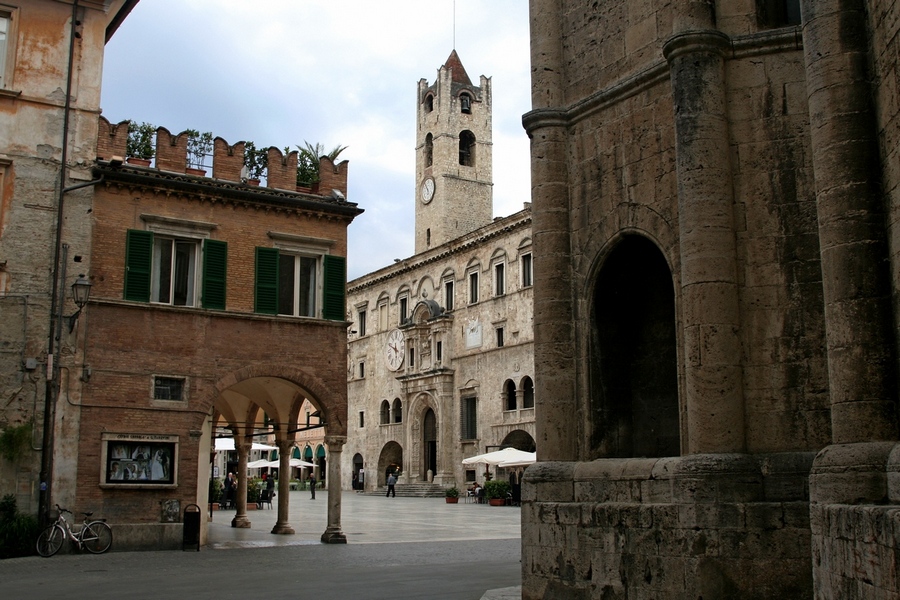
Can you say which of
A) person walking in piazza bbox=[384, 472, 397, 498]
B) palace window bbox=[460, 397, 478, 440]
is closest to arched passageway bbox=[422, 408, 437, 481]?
person walking in piazza bbox=[384, 472, 397, 498]

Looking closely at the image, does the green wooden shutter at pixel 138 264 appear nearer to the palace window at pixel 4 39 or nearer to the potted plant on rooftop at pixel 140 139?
the palace window at pixel 4 39

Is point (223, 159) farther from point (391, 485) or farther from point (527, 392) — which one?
point (391, 485)

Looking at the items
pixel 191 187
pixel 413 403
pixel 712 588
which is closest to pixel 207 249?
pixel 191 187

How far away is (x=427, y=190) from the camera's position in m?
75.2

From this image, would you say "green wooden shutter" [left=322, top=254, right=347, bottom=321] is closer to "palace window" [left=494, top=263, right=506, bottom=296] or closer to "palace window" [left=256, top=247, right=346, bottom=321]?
"palace window" [left=256, top=247, right=346, bottom=321]

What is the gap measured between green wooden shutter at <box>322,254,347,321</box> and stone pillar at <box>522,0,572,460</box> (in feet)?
38.5

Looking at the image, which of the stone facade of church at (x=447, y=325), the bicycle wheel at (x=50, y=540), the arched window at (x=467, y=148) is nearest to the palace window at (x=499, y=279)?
the stone facade of church at (x=447, y=325)

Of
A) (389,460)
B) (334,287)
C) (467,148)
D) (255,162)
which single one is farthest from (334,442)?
(467,148)

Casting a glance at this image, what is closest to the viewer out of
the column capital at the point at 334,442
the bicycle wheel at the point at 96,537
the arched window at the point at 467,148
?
the bicycle wheel at the point at 96,537

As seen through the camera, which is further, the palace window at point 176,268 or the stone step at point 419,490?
the stone step at point 419,490

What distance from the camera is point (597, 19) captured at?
12234mm

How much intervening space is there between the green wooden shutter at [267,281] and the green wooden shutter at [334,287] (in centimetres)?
129

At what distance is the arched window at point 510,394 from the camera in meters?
51.6

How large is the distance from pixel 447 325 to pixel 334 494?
3568 centimetres
